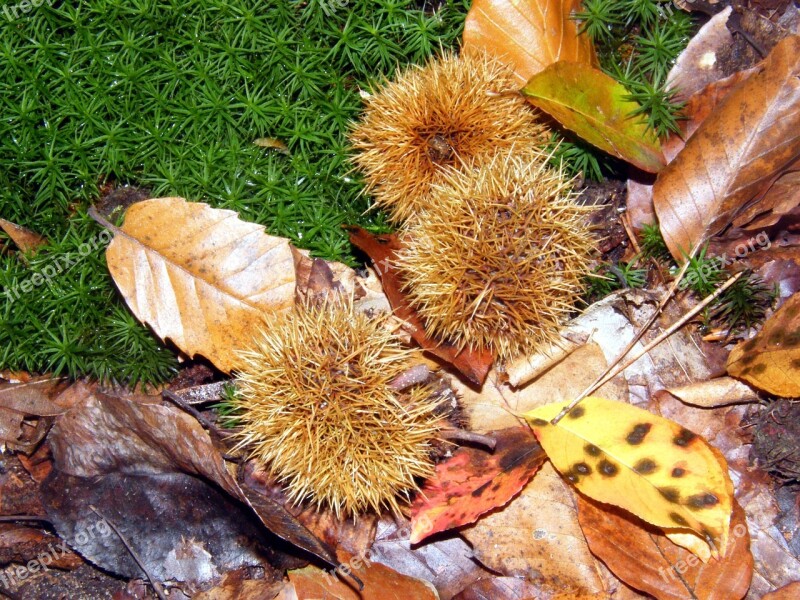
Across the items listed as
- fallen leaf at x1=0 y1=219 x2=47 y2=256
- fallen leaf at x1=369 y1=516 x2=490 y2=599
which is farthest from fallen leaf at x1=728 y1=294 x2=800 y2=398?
fallen leaf at x1=0 y1=219 x2=47 y2=256

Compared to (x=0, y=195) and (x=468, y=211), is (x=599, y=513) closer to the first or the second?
(x=468, y=211)

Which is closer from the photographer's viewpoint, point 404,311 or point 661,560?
point 661,560

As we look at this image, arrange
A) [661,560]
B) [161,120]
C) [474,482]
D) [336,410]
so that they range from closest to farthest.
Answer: [336,410] → [661,560] → [474,482] → [161,120]

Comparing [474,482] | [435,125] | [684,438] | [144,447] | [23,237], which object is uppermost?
[435,125]

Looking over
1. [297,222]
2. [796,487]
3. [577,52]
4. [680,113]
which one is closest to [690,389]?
[796,487]

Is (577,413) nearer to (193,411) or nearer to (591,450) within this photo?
(591,450)

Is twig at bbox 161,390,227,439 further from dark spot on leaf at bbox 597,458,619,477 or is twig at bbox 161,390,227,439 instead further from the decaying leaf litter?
dark spot on leaf at bbox 597,458,619,477

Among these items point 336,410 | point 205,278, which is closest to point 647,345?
point 336,410

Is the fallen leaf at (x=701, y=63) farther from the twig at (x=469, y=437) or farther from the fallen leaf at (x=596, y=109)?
the twig at (x=469, y=437)
